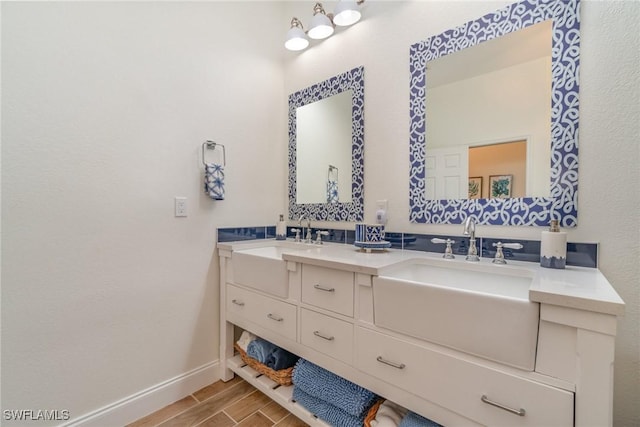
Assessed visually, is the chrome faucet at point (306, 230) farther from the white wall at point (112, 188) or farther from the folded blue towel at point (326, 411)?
the folded blue towel at point (326, 411)

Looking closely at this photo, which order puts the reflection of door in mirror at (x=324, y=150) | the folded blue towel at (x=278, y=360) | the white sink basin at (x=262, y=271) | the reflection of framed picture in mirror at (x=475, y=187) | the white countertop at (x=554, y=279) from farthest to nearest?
1. the reflection of door in mirror at (x=324, y=150)
2. the folded blue towel at (x=278, y=360)
3. the white sink basin at (x=262, y=271)
4. the reflection of framed picture in mirror at (x=475, y=187)
5. the white countertop at (x=554, y=279)

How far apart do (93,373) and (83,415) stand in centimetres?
18

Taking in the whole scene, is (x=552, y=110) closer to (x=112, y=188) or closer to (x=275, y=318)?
(x=275, y=318)

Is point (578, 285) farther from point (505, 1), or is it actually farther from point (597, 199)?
point (505, 1)

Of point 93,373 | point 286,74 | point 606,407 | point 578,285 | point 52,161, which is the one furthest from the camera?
point 286,74

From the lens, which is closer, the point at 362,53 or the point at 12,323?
the point at 12,323

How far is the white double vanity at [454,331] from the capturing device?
2.32 feet

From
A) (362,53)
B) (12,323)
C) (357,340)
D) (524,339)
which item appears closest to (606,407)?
(524,339)

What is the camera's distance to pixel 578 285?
82 cm

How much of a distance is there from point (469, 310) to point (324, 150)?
144cm

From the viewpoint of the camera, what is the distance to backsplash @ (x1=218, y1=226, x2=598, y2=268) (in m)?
1.08

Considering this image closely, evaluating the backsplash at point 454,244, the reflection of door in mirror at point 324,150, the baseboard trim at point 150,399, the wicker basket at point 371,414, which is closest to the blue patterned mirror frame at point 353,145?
the reflection of door in mirror at point 324,150

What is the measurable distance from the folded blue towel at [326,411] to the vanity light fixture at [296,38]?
6.99 ft

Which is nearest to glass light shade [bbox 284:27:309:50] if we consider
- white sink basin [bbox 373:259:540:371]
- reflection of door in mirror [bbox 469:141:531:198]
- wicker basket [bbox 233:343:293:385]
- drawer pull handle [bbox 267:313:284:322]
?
reflection of door in mirror [bbox 469:141:531:198]
